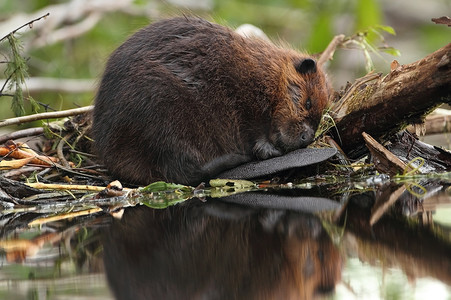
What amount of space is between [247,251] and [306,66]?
2.45 metres

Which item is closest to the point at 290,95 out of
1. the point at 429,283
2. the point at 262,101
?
the point at 262,101

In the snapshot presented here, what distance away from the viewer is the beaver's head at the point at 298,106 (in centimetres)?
436

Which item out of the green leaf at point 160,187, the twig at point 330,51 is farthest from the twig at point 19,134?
the twig at point 330,51

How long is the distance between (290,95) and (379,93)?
0.66 meters

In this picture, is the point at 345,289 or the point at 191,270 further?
the point at 191,270

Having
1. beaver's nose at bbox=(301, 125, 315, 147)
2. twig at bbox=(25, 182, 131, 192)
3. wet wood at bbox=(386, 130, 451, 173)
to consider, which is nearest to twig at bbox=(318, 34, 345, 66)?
beaver's nose at bbox=(301, 125, 315, 147)

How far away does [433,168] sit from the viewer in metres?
4.30

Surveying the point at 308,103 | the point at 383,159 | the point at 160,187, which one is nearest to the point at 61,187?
the point at 160,187

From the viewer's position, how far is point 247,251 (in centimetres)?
224

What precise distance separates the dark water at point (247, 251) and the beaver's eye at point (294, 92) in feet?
4.06

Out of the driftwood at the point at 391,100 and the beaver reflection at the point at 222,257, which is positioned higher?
the driftwood at the point at 391,100

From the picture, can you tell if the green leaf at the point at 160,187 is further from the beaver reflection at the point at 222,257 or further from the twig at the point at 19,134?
the twig at the point at 19,134

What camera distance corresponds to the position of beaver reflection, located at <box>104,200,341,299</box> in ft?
6.08

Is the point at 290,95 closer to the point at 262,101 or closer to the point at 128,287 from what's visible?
the point at 262,101
